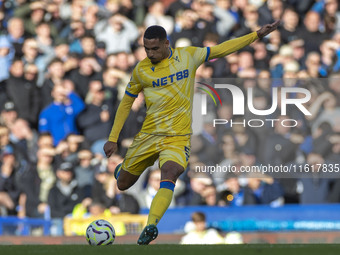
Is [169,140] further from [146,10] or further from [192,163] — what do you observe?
[146,10]

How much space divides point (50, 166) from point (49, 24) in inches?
113

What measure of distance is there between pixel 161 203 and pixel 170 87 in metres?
1.31

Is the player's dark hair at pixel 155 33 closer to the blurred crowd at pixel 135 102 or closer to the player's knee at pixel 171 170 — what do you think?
the player's knee at pixel 171 170

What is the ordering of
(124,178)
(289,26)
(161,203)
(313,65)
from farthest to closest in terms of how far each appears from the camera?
(289,26) → (313,65) → (124,178) → (161,203)

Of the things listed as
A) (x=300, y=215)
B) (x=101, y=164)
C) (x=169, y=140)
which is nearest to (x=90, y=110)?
(x=101, y=164)

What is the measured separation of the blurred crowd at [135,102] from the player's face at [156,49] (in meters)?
4.51

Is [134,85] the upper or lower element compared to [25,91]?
lower

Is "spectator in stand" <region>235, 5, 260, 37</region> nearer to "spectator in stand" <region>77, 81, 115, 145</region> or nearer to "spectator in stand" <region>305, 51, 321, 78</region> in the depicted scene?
"spectator in stand" <region>305, 51, 321, 78</region>

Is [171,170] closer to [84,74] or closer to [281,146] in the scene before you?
[281,146]

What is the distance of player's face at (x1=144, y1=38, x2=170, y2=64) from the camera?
8406 mm

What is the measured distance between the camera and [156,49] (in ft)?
27.8

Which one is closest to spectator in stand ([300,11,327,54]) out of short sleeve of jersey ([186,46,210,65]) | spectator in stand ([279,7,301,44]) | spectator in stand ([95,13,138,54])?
spectator in stand ([279,7,301,44])
